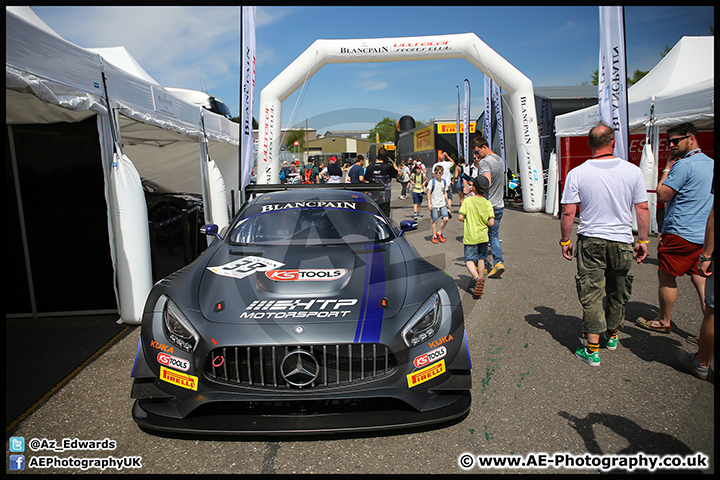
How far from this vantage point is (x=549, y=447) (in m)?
2.42

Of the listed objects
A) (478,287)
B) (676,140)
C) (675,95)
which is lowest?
(478,287)

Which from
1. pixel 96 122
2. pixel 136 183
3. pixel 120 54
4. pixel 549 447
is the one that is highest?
pixel 120 54

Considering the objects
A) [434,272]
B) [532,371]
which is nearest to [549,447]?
[532,371]

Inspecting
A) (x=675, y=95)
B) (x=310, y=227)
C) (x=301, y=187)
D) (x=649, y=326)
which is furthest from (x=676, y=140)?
(x=675, y=95)

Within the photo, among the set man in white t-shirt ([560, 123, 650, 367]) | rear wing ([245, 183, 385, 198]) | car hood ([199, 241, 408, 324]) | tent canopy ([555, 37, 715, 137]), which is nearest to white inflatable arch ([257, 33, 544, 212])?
tent canopy ([555, 37, 715, 137])

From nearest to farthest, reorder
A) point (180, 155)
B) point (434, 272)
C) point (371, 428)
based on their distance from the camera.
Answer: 1. point (371, 428)
2. point (434, 272)
3. point (180, 155)

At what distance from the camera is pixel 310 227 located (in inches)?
153

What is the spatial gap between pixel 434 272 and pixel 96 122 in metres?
3.90

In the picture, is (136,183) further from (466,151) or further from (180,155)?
(466,151)

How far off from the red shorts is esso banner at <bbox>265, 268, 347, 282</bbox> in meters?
2.85

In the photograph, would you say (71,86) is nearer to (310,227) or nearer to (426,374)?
(310,227)

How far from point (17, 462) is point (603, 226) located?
416 cm

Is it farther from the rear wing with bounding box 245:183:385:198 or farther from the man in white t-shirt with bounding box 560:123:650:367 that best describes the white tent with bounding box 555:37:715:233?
the rear wing with bounding box 245:183:385:198

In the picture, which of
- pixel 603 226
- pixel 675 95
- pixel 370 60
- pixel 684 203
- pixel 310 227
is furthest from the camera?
pixel 370 60
